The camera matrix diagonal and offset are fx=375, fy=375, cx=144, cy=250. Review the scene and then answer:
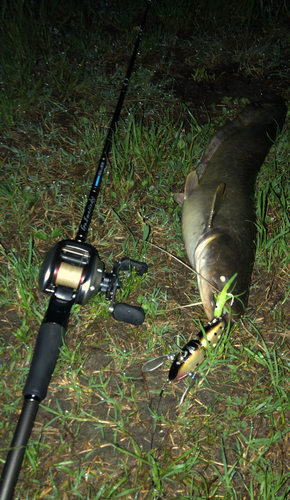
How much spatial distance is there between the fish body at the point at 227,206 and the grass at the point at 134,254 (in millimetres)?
174

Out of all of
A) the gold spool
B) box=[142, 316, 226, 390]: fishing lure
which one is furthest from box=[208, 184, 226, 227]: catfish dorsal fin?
the gold spool

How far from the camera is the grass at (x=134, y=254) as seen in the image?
1964 millimetres

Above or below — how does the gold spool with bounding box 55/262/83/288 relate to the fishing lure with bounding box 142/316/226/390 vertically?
above

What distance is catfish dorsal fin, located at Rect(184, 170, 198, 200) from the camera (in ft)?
10.1

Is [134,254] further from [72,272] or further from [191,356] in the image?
[191,356]

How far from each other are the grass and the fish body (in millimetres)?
174

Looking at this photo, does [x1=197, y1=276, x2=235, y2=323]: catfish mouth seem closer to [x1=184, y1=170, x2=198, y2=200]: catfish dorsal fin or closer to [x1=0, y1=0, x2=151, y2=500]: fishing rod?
[x1=0, y1=0, x2=151, y2=500]: fishing rod

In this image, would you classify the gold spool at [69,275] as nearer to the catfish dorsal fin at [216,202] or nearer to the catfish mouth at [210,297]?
the catfish mouth at [210,297]

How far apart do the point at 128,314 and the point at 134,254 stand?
0.65m

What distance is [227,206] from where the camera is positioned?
110 inches

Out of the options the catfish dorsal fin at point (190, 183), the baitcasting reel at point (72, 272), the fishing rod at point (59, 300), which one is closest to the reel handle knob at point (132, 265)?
the fishing rod at point (59, 300)

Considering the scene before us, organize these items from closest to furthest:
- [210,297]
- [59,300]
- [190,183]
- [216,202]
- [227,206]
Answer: [59,300] → [210,297] → [216,202] → [227,206] → [190,183]

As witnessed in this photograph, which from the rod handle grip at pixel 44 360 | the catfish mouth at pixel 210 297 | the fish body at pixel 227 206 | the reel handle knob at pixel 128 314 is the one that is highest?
the fish body at pixel 227 206

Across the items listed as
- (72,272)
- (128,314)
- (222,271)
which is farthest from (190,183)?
(72,272)
